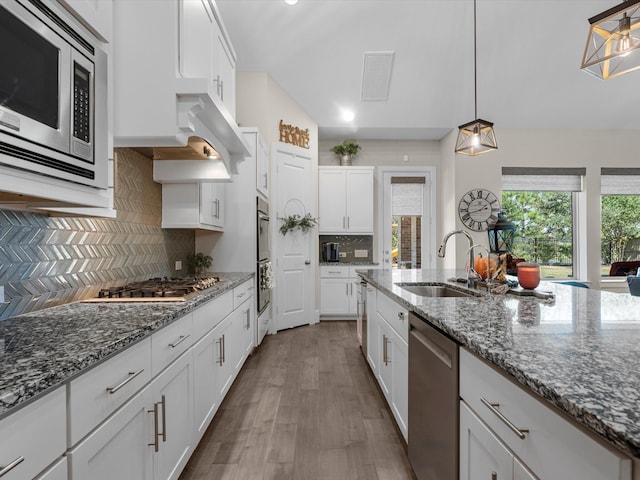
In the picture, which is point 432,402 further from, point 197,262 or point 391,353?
point 197,262

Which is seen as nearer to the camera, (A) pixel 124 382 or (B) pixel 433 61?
(A) pixel 124 382

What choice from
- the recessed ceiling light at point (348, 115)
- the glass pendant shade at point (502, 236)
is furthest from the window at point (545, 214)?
the glass pendant shade at point (502, 236)

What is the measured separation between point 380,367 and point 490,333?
155 cm

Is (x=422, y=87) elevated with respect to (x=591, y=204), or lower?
elevated

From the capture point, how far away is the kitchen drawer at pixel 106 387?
862 millimetres

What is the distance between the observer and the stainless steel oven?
3.65 m

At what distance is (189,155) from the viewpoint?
93.5 inches

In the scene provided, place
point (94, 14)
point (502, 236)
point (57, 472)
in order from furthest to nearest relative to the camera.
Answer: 1. point (502, 236)
2. point (94, 14)
3. point (57, 472)

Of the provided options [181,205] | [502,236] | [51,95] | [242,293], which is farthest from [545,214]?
[51,95]

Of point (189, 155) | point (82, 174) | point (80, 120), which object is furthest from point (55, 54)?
point (189, 155)

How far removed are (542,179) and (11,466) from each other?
6.59 metres

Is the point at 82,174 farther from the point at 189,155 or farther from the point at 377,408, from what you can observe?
the point at 377,408

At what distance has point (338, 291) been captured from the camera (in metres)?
5.27

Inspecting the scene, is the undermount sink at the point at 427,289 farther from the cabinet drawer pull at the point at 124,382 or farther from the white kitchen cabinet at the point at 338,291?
the white kitchen cabinet at the point at 338,291
